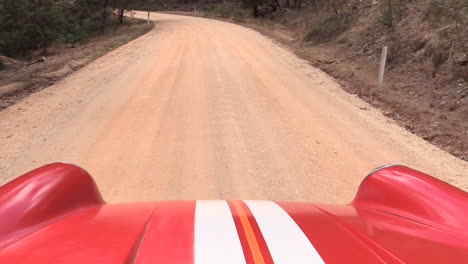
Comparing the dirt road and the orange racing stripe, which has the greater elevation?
the orange racing stripe

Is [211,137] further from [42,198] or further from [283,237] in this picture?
[283,237]

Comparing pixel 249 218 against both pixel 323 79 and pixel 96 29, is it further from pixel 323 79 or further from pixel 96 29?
pixel 96 29

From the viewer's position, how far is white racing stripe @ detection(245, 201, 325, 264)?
176 centimetres

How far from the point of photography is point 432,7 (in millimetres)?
13594

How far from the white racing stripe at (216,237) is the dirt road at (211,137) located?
287 cm

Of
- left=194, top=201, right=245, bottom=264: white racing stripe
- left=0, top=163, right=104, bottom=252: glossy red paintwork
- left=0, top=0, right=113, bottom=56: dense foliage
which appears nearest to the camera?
left=194, top=201, right=245, bottom=264: white racing stripe

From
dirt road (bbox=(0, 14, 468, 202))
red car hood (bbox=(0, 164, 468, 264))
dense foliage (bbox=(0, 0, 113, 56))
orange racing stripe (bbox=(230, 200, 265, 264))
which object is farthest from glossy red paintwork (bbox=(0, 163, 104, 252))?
dense foliage (bbox=(0, 0, 113, 56))

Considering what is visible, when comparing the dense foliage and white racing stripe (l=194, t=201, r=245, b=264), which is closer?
white racing stripe (l=194, t=201, r=245, b=264)

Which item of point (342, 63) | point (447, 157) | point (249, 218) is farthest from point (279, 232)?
point (342, 63)

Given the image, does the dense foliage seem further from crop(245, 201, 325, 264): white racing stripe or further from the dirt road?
crop(245, 201, 325, 264): white racing stripe

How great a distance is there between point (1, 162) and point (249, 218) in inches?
204

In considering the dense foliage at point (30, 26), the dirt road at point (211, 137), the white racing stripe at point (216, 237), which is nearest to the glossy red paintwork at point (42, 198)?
the white racing stripe at point (216, 237)

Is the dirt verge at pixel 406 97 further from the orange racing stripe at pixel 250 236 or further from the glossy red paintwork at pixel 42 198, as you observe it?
the glossy red paintwork at pixel 42 198

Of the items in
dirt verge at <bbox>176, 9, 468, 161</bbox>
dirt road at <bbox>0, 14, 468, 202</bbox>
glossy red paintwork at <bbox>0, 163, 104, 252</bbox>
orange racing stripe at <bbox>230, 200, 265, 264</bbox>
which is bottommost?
dirt road at <bbox>0, 14, 468, 202</bbox>
